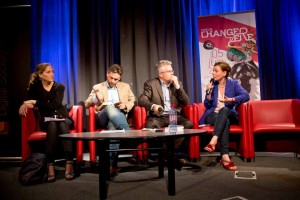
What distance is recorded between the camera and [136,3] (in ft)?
14.7

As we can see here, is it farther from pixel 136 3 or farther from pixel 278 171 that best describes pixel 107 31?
pixel 278 171

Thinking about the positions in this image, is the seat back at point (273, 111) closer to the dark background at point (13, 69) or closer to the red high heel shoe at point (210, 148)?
the red high heel shoe at point (210, 148)

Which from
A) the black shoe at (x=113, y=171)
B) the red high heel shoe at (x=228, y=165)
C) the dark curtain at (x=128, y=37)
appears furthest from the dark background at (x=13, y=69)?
the red high heel shoe at (x=228, y=165)

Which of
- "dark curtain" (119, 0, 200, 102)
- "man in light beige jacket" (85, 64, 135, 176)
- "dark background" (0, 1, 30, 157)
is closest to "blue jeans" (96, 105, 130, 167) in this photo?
"man in light beige jacket" (85, 64, 135, 176)

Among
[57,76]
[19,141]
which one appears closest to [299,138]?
[57,76]

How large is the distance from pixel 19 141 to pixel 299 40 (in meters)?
4.53

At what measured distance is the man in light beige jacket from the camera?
327 cm

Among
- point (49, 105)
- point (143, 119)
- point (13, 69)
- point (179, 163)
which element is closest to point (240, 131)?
point (179, 163)

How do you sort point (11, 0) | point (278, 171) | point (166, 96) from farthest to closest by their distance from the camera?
point (11, 0) < point (166, 96) < point (278, 171)

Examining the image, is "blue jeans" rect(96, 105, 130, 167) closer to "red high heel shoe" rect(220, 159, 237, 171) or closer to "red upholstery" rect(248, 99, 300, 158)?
"red high heel shoe" rect(220, 159, 237, 171)

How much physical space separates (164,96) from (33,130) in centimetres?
159

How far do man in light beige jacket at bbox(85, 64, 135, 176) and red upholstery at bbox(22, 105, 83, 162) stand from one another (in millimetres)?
233

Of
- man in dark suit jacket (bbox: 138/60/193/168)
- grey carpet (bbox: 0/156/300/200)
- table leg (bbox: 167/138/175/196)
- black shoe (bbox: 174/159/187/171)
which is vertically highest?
man in dark suit jacket (bbox: 138/60/193/168)

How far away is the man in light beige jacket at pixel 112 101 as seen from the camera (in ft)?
10.7
